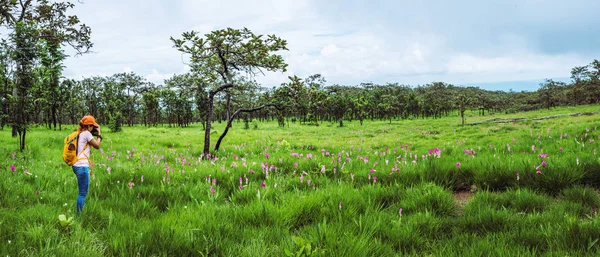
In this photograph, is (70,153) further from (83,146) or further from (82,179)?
(82,179)

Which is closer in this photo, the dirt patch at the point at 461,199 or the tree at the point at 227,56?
the dirt patch at the point at 461,199

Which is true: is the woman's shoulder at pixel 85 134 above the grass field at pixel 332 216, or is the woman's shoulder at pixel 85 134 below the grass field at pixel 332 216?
above

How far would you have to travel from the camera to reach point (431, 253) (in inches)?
106

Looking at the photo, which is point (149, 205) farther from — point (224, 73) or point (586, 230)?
point (224, 73)

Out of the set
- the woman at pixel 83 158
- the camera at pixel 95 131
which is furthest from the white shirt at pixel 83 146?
the camera at pixel 95 131

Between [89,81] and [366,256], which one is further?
[89,81]

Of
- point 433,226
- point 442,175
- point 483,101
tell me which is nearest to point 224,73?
point 442,175

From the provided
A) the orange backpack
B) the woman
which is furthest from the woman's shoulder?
the orange backpack

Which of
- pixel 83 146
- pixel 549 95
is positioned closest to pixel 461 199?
pixel 83 146

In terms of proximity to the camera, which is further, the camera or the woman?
the camera

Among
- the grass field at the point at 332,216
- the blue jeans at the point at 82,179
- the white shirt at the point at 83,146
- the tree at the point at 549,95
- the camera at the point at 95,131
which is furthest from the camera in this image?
the tree at the point at 549,95

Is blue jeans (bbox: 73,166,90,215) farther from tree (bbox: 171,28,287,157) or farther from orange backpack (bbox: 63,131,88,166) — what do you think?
tree (bbox: 171,28,287,157)

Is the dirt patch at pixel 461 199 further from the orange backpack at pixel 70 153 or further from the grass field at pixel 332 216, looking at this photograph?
the orange backpack at pixel 70 153

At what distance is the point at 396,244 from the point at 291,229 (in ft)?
3.87
